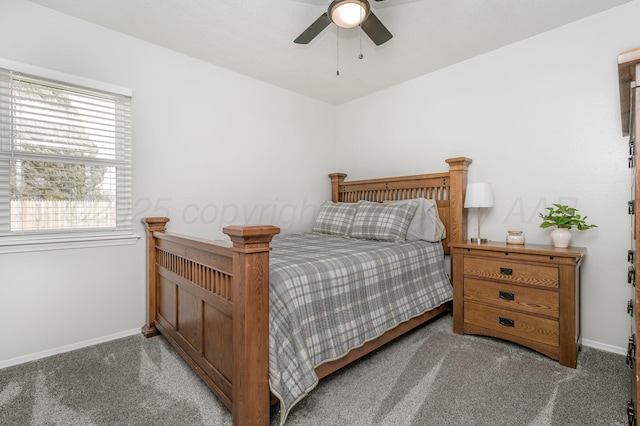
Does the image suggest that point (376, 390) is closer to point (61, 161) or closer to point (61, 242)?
point (61, 242)

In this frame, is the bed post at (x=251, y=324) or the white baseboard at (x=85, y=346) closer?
the bed post at (x=251, y=324)

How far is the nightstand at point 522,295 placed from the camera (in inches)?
78.1

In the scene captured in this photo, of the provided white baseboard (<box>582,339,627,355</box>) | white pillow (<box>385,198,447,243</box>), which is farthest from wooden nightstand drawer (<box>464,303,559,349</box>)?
white pillow (<box>385,198,447,243</box>)

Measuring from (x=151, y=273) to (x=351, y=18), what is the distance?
237 cm

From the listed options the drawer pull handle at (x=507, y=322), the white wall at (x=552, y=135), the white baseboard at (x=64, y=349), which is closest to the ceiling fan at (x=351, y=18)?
the white wall at (x=552, y=135)

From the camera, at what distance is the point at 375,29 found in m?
2.07

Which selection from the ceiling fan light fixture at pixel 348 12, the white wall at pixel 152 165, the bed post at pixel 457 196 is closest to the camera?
the ceiling fan light fixture at pixel 348 12

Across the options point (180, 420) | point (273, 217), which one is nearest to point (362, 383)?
point (180, 420)

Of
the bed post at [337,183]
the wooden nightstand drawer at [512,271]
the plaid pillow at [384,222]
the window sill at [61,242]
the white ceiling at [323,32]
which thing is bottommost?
the wooden nightstand drawer at [512,271]

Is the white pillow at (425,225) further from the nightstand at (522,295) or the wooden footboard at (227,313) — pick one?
the wooden footboard at (227,313)

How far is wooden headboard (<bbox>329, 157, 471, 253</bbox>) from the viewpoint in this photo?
2881 millimetres

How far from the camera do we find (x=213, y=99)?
3.03 meters

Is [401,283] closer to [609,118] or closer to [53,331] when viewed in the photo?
[609,118]

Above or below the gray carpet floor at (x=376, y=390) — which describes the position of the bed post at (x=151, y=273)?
above
